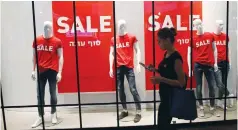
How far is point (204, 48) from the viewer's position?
16.5 feet

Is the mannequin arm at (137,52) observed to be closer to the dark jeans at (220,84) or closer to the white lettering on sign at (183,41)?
the white lettering on sign at (183,41)

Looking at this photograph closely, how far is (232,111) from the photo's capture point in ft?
17.0

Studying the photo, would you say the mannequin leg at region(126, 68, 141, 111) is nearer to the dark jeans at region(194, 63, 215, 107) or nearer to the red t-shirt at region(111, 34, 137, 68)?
the red t-shirt at region(111, 34, 137, 68)

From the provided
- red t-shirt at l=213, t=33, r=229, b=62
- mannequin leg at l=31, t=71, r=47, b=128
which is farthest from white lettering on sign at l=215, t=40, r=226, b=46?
mannequin leg at l=31, t=71, r=47, b=128

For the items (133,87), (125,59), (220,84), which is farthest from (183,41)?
(133,87)

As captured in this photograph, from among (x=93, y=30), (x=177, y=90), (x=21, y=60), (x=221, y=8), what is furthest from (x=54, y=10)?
(x=177, y=90)

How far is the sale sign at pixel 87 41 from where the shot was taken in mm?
5094

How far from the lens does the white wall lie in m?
5.14

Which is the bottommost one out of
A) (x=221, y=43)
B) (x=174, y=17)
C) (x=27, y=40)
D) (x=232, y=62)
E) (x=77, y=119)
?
(x=77, y=119)

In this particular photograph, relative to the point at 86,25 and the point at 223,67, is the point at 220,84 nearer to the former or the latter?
the point at 223,67

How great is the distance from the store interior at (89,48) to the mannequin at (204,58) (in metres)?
0.20

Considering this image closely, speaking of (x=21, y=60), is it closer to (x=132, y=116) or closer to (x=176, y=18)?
(x=132, y=116)

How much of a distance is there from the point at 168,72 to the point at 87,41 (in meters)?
2.76

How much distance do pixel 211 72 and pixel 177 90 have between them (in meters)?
2.71
